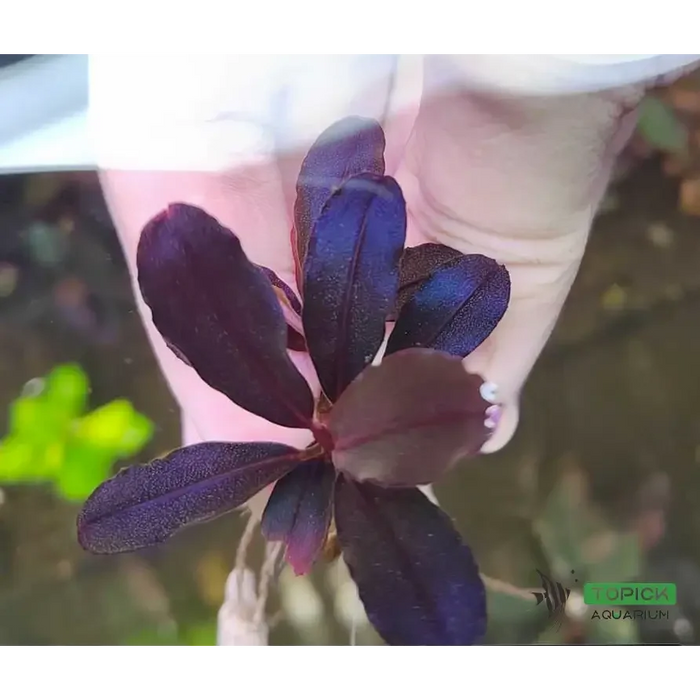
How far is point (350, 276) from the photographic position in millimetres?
340

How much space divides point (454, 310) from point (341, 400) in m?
0.09

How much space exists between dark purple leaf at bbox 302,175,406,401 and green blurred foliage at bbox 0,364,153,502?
0.18 meters

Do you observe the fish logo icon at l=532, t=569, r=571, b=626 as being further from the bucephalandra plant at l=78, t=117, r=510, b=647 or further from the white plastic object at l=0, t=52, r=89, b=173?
the white plastic object at l=0, t=52, r=89, b=173

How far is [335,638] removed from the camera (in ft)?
1.49

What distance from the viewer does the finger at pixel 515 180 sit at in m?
0.47

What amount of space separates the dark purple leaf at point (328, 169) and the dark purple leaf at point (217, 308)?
0.19 feet

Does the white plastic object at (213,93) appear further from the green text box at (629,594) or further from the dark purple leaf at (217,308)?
the green text box at (629,594)

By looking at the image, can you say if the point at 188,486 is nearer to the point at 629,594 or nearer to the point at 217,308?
the point at 217,308

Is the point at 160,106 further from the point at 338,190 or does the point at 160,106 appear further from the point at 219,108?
the point at 338,190

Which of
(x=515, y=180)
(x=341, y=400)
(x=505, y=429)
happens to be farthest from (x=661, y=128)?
(x=341, y=400)

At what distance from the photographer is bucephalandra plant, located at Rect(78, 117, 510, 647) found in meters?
0.32

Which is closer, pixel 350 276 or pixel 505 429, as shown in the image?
pixel 350 276

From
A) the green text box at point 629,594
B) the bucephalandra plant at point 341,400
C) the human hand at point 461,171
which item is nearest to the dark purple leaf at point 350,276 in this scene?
the bucephalandra plant at point 341,400
